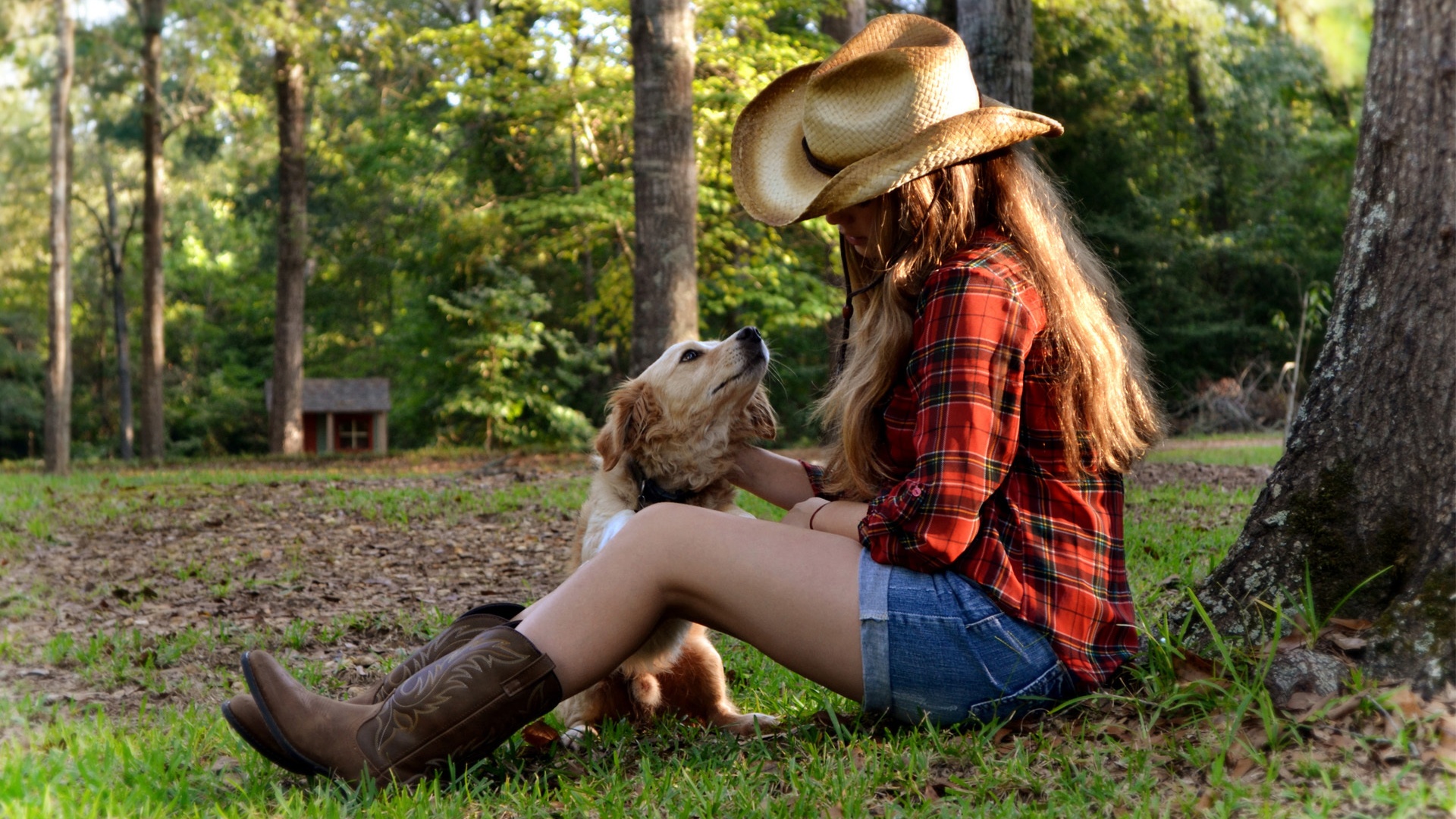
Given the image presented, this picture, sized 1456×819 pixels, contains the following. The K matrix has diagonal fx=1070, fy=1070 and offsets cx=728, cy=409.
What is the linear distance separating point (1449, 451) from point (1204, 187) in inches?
897

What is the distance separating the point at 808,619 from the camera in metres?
2.61

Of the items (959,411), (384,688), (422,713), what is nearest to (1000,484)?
(959,411)

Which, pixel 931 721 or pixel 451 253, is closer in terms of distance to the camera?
pixel 931 721

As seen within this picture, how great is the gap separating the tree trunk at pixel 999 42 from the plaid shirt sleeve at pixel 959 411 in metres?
4.83

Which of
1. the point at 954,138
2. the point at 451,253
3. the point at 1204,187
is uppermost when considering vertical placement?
the point at 1204,187

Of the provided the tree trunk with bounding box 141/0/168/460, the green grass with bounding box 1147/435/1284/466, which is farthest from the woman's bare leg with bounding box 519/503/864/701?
the tree trunk with bounding box 141/0/168/460

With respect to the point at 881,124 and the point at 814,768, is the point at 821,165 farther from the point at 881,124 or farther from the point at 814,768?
the point at 814,768

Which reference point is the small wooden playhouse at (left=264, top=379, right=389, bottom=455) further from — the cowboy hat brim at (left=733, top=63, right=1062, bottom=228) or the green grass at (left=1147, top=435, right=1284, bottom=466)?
the cowboy hat brim at (left=733, top=63, right=1062, bottom=228)

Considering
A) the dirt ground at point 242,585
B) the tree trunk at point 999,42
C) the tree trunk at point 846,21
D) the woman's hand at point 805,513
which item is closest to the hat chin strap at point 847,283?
the woman's hand at point 805,513

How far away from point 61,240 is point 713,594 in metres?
16.2

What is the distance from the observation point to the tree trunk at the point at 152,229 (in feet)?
62.2

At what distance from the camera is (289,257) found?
1897 centimetres

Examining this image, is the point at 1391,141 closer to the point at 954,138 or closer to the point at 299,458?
the point at 954,138

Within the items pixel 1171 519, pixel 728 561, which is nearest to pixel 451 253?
pixel 1171 519
